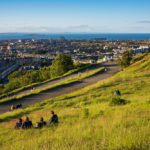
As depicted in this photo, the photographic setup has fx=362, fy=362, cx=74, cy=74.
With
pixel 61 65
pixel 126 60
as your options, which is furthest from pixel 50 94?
pixel 61 65

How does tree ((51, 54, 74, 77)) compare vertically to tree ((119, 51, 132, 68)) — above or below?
below

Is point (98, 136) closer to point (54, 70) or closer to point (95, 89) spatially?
point (95, 89)

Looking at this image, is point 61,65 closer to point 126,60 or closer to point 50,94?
point 126,60

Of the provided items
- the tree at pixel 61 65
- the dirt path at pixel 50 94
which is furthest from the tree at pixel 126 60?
the tree at pixel 61 65

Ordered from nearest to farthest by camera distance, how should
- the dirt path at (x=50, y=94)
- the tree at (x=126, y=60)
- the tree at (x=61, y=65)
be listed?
the dirt path at (x=50, y=94)
the tree at (x=126, y=60)
the tree at (x=61, y=65)

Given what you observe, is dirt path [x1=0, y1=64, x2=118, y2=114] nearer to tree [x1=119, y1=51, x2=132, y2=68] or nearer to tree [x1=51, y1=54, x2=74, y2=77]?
tree [x1=119, y1=51, x2=132, y2=68]

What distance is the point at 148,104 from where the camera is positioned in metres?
18.1

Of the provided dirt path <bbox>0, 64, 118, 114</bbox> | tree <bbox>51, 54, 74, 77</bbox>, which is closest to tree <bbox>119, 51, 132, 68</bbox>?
dirt path <bbox>0, 64, 118, 114</bbox>

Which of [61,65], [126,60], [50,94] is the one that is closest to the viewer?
[50,94]

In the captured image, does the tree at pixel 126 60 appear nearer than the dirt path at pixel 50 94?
No

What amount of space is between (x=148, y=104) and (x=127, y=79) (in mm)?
24772

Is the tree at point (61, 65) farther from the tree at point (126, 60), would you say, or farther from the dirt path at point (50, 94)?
the dirt path at point (50, 94)

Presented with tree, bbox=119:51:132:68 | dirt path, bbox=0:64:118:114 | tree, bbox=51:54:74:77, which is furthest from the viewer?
tree, bbox=51:54:74:77

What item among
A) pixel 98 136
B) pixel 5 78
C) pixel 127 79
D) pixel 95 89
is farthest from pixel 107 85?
→ pixel 5 78
